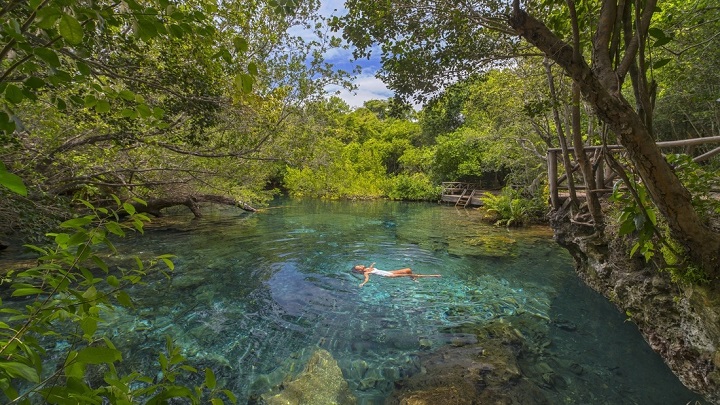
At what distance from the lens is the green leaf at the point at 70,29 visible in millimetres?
984

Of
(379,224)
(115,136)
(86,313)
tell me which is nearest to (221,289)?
(115,136)

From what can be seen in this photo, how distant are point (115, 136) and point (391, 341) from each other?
17.8ft

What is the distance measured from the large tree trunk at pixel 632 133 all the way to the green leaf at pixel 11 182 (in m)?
3.34

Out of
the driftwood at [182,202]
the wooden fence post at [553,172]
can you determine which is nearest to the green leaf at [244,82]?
the wooden fence post at [553,172]

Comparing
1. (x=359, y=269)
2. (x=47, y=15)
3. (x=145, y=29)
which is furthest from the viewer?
(x=359, y=269)

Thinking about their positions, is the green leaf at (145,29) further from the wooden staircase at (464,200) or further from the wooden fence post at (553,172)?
the wooden staircase at (464,200)

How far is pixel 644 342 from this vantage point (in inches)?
193

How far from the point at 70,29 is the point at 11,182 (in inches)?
22.2

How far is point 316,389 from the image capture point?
388 centimetres

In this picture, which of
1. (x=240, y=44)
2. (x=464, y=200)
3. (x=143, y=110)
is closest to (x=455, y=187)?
(x=464, y=200)

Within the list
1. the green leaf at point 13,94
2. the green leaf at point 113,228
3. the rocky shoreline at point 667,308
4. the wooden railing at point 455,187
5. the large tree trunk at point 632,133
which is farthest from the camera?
the wooden railing at point 455,187

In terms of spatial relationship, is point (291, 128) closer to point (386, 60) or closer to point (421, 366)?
point (386, 60)

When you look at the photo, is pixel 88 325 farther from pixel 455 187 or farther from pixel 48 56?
pixel 455 187

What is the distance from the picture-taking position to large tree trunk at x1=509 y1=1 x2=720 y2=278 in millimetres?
2564
